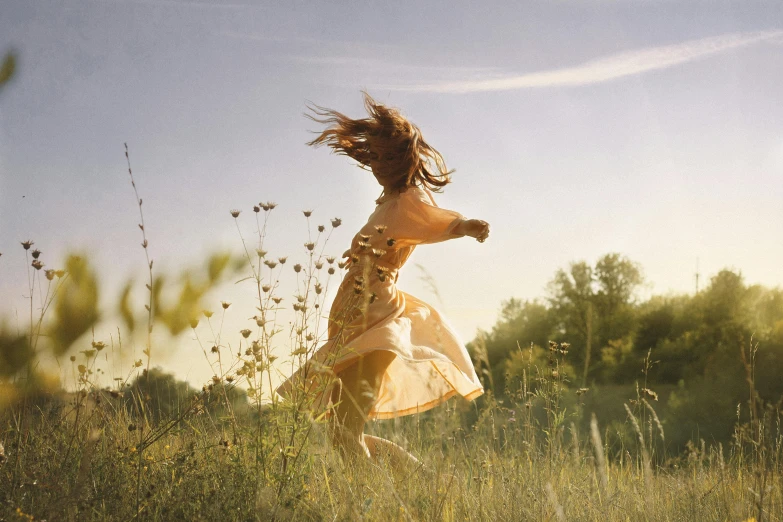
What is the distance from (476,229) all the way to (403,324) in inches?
24.4

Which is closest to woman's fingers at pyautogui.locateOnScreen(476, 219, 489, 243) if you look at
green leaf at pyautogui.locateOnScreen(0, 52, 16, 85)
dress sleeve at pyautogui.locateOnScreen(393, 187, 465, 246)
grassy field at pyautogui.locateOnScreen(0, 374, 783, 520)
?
dress sleeve at pyautogui.locateOnScreen(393, 187, 465, 246)

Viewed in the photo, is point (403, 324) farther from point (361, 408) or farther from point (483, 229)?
point (483, 229)

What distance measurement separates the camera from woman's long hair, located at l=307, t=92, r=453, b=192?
12.7ft

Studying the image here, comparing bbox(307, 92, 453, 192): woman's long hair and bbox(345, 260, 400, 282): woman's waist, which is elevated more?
bbox(307, 92, 453, 192): woman's long hair

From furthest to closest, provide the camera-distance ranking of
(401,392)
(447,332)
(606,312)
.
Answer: (606,312) < (401,392) < (447,332)

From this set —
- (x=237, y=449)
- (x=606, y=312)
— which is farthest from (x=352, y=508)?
(x=606, y=312)

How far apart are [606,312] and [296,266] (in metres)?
10.3

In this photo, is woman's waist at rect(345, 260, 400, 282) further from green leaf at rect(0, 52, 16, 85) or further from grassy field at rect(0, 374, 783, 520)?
green leaf at rect(0, 52, 16, 85)

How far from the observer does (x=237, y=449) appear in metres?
2.52

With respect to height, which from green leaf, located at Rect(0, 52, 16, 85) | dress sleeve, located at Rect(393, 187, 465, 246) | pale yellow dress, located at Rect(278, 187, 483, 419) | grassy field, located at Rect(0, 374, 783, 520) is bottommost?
grassy field, located at Rect(0, 374, 783, 520)

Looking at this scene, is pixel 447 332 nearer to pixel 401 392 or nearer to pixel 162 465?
pixel 401 392

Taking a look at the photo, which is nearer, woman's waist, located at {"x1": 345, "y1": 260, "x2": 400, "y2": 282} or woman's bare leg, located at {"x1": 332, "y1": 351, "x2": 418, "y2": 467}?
woman's bare leg, located at {"x1": 332, "y1": 351, "x2": 418, "y2": 467}

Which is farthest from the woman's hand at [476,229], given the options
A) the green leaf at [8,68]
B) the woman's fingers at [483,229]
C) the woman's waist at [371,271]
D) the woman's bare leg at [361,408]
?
the green leaf at [8,68]

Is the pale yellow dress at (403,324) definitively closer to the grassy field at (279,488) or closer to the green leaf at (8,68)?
the grassy field at (279,488)
